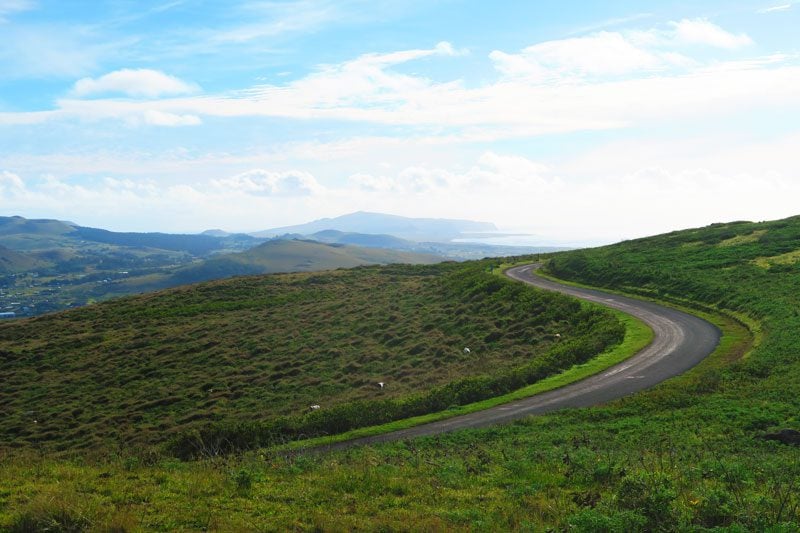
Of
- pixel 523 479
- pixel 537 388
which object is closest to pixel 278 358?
pixel 537 388

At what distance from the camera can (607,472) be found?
14023 millimetres

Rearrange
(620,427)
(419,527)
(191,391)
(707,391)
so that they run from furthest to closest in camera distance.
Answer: (191,391)
(707,391)
(620,427)
(419,527)

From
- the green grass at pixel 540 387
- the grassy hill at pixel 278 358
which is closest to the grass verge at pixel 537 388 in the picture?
the green grass at pixel 540 387

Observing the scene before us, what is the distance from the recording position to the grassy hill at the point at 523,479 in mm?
11211

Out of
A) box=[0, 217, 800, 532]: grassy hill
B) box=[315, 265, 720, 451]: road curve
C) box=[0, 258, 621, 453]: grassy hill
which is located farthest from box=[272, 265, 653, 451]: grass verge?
box=[0, 217, 800, 532]: grassy hill

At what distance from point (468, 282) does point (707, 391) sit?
43.0 m

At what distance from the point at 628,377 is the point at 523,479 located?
57.7 feet

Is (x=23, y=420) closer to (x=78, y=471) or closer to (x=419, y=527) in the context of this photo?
(x=78, y=471)

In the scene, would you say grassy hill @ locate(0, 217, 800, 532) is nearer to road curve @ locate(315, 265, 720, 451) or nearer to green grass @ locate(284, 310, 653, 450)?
road curve @ locate(315, 265, 720, 451)

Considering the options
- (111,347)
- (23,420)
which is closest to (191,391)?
(23,420)

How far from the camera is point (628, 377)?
29.3m

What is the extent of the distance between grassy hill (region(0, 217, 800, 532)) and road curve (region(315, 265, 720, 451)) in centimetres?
201

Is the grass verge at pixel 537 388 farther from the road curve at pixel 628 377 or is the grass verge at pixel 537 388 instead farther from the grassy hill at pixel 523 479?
the grassy hill at pixel 523 479

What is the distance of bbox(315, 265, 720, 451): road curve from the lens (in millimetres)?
24594
